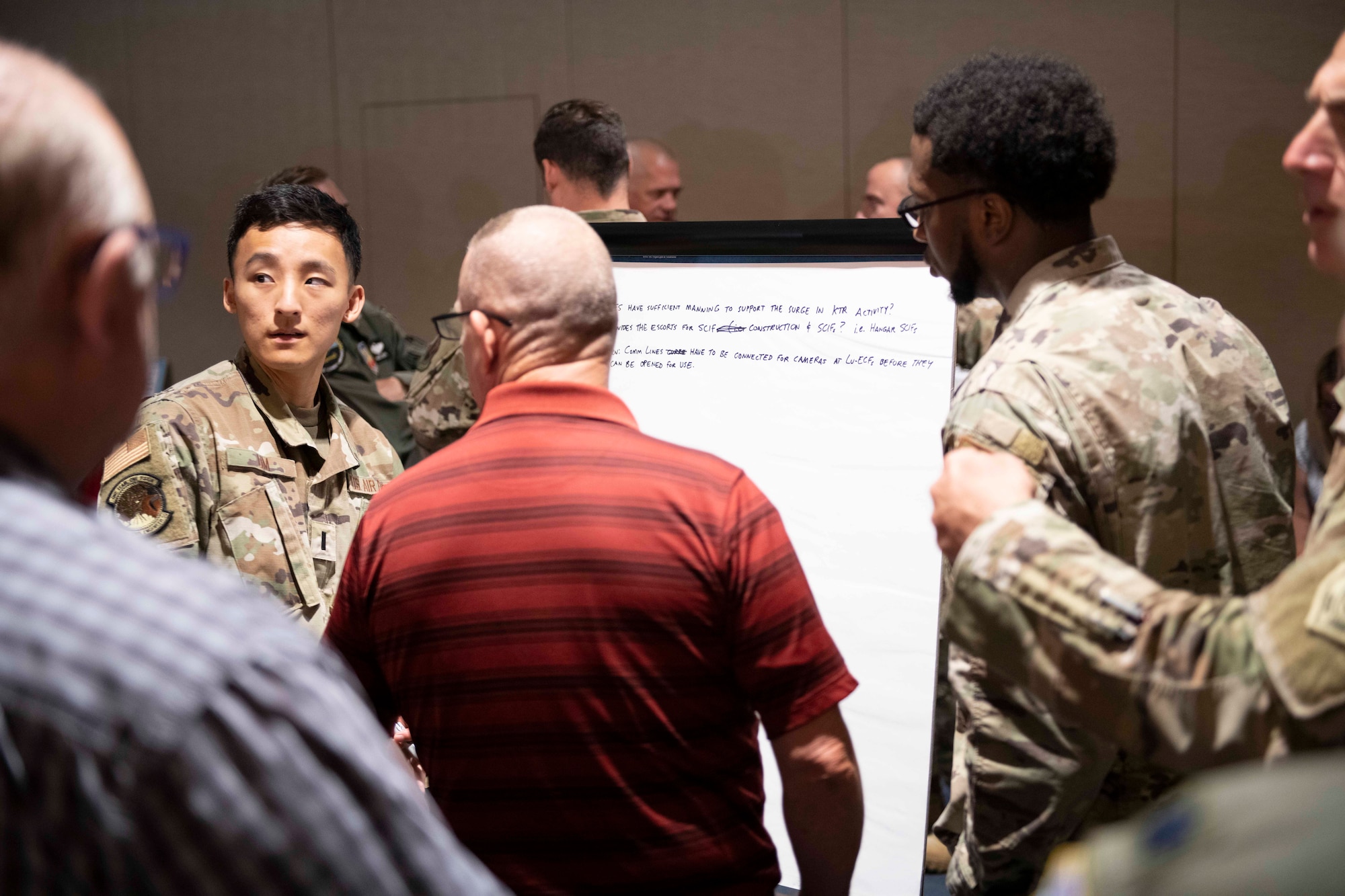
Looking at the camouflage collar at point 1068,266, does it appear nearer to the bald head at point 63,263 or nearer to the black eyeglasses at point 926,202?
the black eyeglasses at point 926,202

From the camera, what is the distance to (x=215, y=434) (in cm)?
200

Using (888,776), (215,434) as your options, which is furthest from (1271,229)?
(215,434)

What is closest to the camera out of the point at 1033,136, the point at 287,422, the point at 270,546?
the point at 1033,136

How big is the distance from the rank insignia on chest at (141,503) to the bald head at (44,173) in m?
1.35

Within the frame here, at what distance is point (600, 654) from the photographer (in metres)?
1.21

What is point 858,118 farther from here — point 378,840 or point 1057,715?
point 378,840

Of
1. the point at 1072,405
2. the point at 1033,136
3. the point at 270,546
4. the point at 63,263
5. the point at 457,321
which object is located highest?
the point at 1033,136

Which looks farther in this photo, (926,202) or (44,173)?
(926,202)

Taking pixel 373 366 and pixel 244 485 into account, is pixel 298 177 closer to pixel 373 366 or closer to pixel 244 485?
pixel 373 366

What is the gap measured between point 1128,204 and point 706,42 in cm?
201

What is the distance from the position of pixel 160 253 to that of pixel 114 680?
310mm

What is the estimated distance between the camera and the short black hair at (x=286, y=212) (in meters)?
2.14

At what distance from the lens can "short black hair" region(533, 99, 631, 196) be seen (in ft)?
11.5

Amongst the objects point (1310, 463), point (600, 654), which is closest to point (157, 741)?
point (600, 654)
